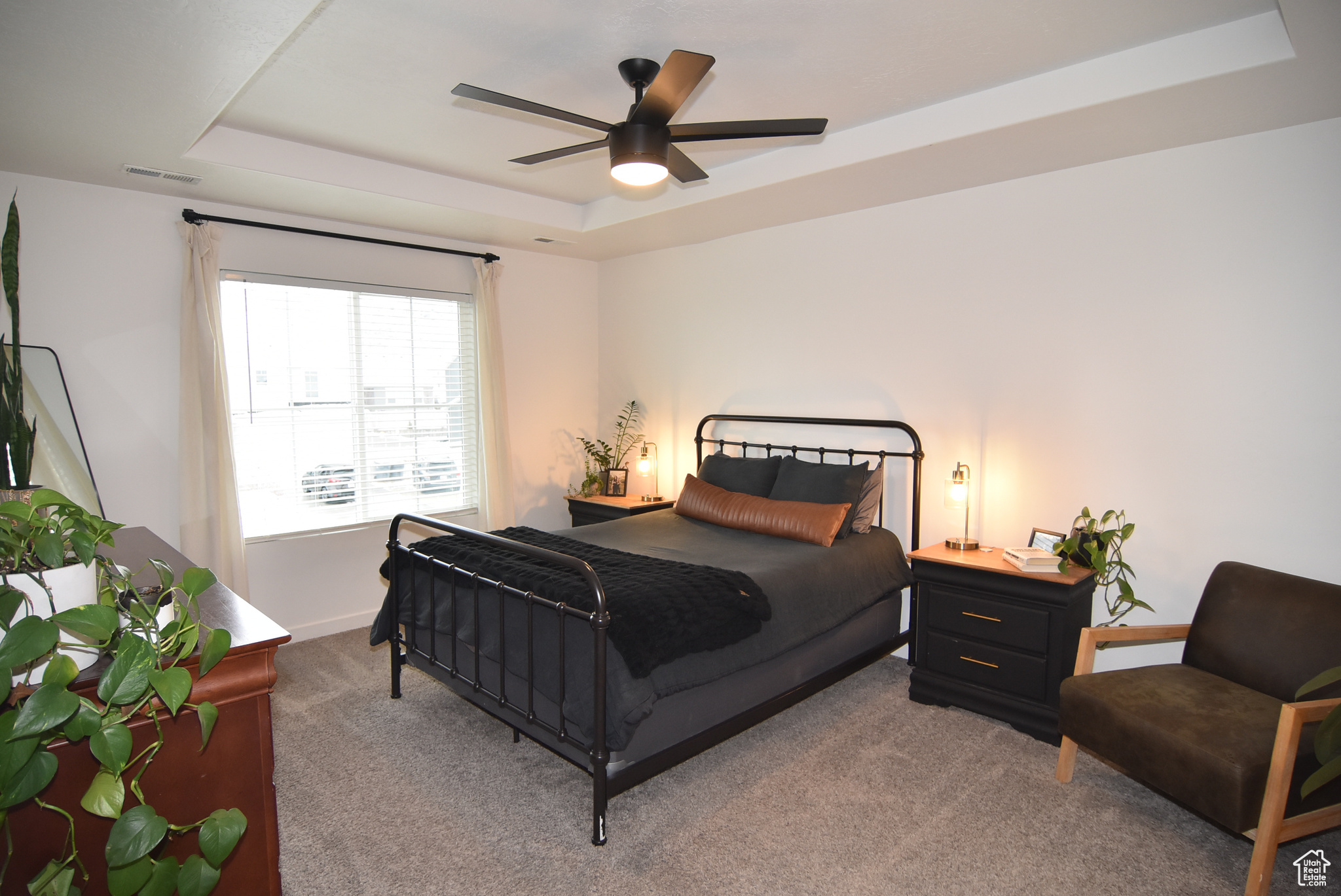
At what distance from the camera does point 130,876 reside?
993 mm

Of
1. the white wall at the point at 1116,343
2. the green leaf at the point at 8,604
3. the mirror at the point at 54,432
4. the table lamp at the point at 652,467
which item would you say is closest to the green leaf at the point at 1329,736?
the white wall at the point at 1116,343

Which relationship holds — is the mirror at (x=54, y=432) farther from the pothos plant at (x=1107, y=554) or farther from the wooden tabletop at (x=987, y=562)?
the pothos plant at (x=1107, y=554)

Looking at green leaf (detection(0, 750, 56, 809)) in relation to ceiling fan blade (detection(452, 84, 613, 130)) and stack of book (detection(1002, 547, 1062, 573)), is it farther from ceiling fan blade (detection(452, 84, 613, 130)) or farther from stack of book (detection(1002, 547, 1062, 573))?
stack of book (detection(1002, 547, 1062, 573))

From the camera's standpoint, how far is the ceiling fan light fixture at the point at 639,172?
2.42 m

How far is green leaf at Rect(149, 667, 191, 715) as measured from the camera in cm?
101

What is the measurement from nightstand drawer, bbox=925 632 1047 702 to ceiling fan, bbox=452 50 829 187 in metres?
2.31

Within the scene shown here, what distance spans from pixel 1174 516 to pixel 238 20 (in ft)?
12.6

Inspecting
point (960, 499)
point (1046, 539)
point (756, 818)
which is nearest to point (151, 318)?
point (756, 818)

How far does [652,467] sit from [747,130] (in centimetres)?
322

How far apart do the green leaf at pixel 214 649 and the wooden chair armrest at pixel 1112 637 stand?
2.71 metres

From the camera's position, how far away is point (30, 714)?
938 mm

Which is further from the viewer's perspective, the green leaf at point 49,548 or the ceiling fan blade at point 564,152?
the ceiling fan blade at point 564,152

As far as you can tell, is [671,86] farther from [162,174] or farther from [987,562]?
[162,174]

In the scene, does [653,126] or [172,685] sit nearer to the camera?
[172,685]
